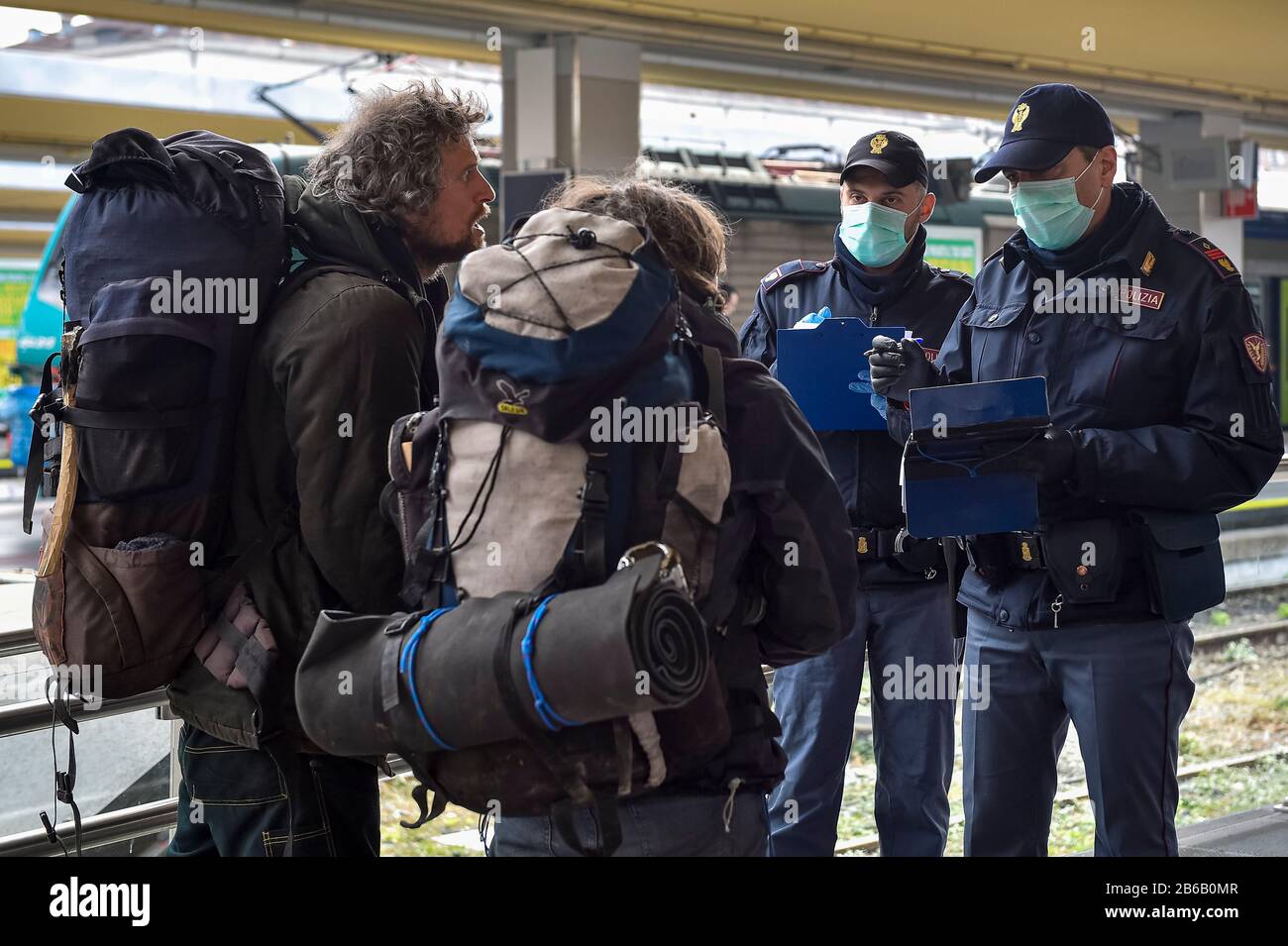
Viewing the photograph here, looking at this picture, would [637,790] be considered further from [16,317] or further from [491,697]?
[16,317]

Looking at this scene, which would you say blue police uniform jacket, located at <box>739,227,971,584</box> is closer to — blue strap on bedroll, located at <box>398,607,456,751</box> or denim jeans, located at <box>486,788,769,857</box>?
denim jeans, located at <box>486,788,769,857</box>

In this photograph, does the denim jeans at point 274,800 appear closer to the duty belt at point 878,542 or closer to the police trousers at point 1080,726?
the police trousers at point 1080,726

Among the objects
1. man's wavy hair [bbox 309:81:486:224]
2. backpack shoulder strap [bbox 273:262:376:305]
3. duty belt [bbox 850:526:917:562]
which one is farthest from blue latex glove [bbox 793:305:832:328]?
backpack shoulder strap [bbox 273:262:376:305]

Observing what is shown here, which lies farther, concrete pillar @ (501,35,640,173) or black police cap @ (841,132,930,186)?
concrete pillar @ (501,35,640,173)

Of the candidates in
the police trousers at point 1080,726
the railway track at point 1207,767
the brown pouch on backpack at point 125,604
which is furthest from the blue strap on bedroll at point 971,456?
the railway track at point 1207,767

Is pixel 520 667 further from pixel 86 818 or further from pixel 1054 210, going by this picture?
pixel 86 818

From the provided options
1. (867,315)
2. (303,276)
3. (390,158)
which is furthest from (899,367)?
(303,276)

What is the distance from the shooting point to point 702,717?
207cm

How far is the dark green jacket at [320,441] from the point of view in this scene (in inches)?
95.2

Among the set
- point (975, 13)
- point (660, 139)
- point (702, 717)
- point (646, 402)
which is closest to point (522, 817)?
point (702, 717)

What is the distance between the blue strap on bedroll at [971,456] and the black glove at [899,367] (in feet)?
0.46

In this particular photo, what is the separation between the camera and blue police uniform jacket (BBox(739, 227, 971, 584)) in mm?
3602

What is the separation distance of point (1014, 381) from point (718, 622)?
101 cm

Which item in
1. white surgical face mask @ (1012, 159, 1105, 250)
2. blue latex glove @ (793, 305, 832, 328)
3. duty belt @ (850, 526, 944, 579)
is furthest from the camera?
blue latex glove @ (793, 305, 832, 328)
